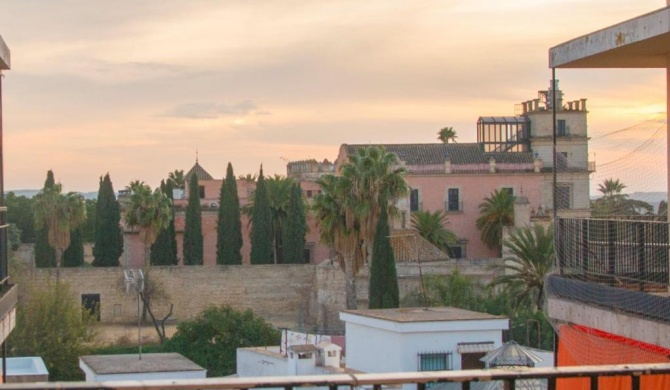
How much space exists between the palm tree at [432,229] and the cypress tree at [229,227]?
6.72 m

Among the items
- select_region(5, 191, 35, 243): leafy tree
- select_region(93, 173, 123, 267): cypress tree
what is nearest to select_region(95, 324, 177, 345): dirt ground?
select_region(93, 173, 123, 267): cypress tree

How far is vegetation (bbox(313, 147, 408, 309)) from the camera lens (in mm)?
37562

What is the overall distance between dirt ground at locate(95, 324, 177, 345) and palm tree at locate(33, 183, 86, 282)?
446 cm

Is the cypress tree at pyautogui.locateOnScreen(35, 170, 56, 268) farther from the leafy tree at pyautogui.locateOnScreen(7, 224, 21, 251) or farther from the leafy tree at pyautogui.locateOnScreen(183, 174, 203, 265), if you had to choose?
the leafy tree at pyautogui.locateOnScreen(183, 174, 203, 265)

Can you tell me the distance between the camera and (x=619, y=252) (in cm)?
781

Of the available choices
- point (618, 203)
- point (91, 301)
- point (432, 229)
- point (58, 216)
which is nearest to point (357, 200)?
point (432, 229)

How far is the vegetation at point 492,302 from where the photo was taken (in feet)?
105

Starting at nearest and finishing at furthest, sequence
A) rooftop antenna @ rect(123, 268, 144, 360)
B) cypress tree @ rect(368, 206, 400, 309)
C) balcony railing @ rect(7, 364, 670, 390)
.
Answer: balcony railing @ rect(7, 364, 670, 390), cypress tree @ rect(368, 206, 400, 309), rooftop antenna @ rect(123, 268, 144, 360)

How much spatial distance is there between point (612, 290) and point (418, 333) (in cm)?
→ 1853

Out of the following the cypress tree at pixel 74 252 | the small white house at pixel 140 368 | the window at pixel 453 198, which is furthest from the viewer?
the window at pixel 453 198

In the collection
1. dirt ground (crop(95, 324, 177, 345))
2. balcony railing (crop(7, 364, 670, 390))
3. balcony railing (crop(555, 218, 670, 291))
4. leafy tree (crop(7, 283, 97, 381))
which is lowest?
dirt ground (crop(95, 324, 177, 345))

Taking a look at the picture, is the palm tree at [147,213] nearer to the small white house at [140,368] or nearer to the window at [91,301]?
the window at [91,301]

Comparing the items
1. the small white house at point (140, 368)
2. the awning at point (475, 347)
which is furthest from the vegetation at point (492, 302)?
the small white house at point (140, 368)

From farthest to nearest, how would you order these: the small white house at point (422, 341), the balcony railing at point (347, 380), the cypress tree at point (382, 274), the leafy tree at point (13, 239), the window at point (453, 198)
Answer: the window at point (453, 198)
the leafy tree at point (13, 239)
the cypress tree at point (382, 274)
the small white house at point (422, 341)
the balcony railing at point (347, 380)
